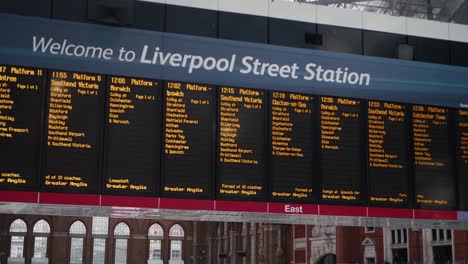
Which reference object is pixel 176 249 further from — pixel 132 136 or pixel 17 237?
pixel 132 136

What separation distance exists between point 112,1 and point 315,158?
465 centimetres

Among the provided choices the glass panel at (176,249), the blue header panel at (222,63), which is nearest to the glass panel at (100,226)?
the glass panel at (176,249)

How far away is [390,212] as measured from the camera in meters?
12.6

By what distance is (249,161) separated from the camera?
39.0 ft

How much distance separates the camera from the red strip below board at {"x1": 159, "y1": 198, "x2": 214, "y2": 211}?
37.1ft

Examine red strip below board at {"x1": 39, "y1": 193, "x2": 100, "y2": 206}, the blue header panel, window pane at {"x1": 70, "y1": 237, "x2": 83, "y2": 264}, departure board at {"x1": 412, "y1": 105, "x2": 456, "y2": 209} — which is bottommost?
window pane at {"x1": 70, "y1": 237, "x2": 83, "y2": 264}

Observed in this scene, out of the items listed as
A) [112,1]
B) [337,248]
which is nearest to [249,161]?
[112,1]

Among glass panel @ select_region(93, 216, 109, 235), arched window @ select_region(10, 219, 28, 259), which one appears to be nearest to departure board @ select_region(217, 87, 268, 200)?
arched window @ select_region(10, 219, 28, 259)

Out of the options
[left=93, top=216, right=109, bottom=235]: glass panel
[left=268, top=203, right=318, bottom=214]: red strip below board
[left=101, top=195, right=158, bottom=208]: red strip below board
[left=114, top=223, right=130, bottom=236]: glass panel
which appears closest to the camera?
[left=101, top=195, right=158, bottom=208]: red strip below board

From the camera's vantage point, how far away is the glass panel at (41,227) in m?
74.9

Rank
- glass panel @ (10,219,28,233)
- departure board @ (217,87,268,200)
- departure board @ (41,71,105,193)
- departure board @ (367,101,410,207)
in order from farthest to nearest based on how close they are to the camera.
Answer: glass panel @ (10,219,28,233)
departure board @ (367,101,410,207)
departure board @ (217,87,268,200)
departure board @ (41,71,105,193)

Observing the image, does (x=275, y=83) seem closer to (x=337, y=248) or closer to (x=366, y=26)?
(x=366, y=26)

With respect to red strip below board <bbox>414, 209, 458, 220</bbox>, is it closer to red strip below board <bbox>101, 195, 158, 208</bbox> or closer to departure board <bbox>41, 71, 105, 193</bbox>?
red strip below board <bbox>101, 195, 158, 208</bbox>

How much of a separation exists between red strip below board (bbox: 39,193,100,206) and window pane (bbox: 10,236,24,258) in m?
66.9
